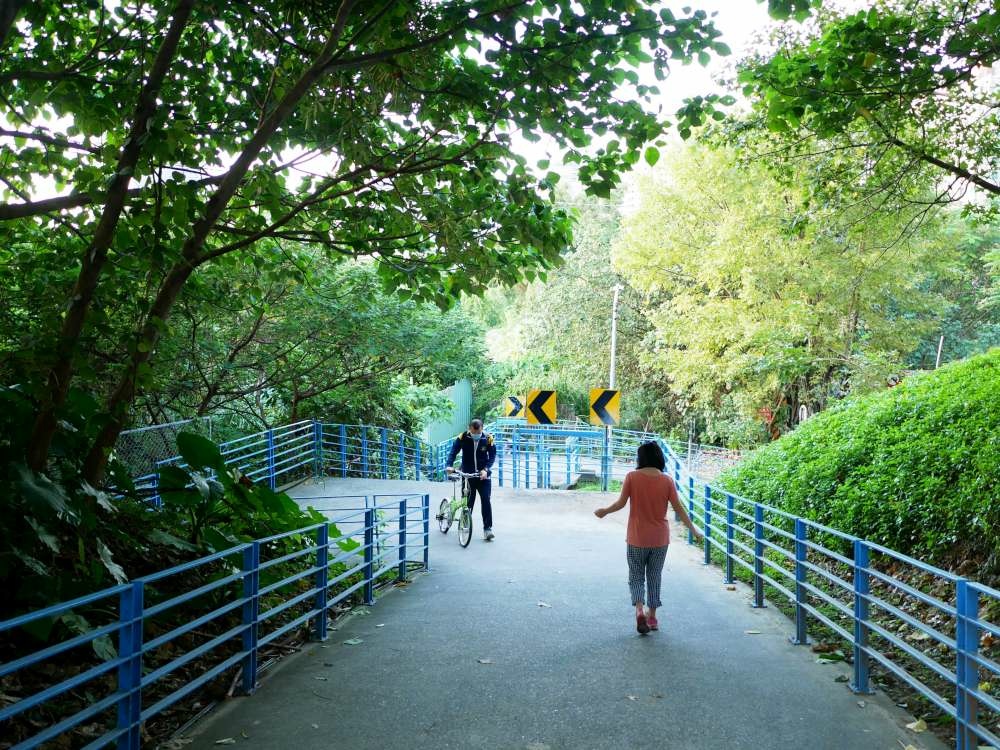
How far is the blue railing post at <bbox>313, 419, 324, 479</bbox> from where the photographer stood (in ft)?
57.0

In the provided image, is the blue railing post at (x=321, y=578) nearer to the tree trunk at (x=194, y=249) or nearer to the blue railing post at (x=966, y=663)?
the tree trunk at (x=194, y=249)

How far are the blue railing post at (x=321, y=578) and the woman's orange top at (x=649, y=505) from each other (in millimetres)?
2518

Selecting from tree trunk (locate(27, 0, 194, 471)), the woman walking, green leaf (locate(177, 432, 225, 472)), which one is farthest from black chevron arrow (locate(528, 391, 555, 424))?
tree trunk (locate(27, 0, 194, 471))

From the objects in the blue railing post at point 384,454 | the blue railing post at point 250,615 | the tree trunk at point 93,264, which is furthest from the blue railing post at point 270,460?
the blue railing post at point 250,615

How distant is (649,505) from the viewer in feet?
23.9

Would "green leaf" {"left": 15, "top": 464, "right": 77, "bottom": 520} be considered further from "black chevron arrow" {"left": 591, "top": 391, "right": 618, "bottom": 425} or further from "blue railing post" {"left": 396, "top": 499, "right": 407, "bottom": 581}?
"black chevron arrow" {"left": 591, "top": 391, "right": 618, "bottom": 425}

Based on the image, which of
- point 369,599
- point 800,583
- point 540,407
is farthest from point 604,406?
point 800,583

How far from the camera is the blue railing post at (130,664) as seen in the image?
3979 millimetres

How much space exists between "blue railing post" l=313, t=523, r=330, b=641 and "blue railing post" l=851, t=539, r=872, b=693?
Result: 3.89 metres

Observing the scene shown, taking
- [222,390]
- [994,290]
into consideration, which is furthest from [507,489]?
[994,290]

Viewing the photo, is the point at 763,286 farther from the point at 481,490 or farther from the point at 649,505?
the point at 649,505

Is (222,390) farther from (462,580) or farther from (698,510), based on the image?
(698,510)

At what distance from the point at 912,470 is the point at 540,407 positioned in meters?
11.0

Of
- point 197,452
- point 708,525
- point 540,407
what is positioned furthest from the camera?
point 540,407
